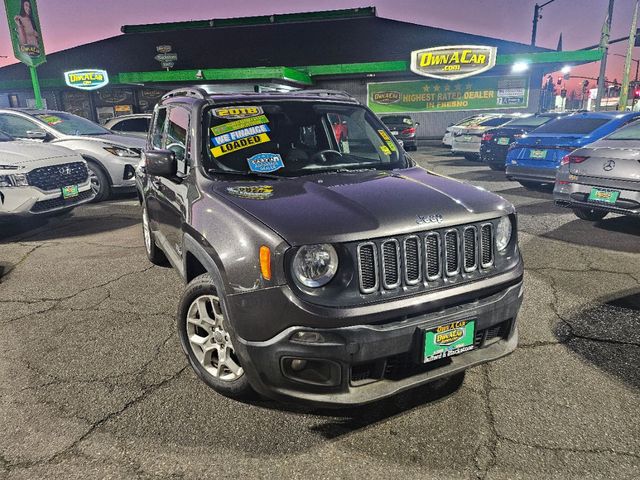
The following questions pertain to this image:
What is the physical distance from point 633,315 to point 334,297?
10.1 ft

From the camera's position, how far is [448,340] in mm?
2305

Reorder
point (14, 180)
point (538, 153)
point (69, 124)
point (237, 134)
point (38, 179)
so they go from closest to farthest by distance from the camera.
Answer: point (237, 134) → point (14, 180) → point (38, 179) → point (538, 153) → point (69, 124)

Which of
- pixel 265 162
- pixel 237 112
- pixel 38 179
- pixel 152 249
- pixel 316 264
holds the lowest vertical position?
pixel 152 249

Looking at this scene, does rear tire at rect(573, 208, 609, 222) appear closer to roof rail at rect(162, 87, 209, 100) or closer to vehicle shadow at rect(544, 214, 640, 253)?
vehicle shadow at rect(544, 214, 640, 253)

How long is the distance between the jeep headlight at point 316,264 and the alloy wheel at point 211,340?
0.68 m

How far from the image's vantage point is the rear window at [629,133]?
6.07 metres

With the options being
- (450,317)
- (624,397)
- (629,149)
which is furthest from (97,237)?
(629,149)

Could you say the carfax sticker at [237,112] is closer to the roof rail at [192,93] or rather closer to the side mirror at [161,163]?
the roof rail at [192,93]

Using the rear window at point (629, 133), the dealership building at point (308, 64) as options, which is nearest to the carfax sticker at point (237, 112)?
the rear window at point (629, 133)

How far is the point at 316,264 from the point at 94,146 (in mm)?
7945

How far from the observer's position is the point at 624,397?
2.70 meters

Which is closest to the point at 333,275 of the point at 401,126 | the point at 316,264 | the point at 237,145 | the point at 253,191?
the point at 316,264

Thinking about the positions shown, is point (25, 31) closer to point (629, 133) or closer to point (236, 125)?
point (236, 125)

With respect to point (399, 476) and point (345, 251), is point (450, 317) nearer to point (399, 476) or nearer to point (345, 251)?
point (345, 251)
